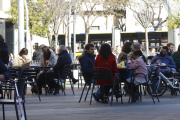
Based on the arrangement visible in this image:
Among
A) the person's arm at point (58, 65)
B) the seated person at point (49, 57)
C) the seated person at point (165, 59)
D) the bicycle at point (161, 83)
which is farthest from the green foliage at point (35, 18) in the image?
the bicycle at point (161, 83)

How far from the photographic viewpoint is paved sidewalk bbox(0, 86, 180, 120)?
7.96 meters

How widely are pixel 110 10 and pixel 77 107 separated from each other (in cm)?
3366

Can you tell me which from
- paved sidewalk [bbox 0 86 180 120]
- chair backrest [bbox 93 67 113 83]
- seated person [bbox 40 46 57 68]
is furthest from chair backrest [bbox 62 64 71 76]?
chair backrest [bbox 93 67 113 83]

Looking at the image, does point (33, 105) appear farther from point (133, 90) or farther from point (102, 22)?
point (102, 22)

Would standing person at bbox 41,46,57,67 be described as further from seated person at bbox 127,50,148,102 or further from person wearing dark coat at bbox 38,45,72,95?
seated person at bbox 127,50,148,102

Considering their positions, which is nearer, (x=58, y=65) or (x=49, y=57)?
(x=58, y=65)

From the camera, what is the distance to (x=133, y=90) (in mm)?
11172

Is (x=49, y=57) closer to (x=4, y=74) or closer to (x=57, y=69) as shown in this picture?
(x=57, y=69)

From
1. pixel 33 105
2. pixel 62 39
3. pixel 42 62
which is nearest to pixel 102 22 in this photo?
pixel 62 39

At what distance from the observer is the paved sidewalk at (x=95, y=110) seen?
26.1ft

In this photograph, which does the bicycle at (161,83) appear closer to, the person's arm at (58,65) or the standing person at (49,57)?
the person's arm at (58,65)

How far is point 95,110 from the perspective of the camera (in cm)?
915

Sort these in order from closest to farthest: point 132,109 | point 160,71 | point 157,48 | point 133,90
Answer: point 132,109 < point 133,90 < point 160,71 < point 157,48

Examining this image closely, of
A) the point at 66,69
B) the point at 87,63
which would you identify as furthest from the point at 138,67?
the point at 66,69
